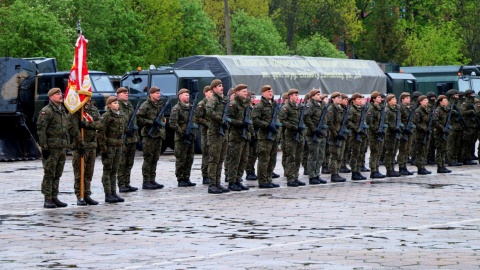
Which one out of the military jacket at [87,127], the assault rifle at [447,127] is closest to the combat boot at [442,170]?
the assault rifle at [447,127]

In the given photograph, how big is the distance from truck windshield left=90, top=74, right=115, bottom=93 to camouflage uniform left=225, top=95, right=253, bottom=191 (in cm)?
1238

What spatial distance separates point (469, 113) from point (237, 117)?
9386 mm

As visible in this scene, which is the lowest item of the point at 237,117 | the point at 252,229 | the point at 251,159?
the point at 252,229

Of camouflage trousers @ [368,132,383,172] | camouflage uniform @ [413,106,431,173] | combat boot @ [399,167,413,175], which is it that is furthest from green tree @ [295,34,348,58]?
camouflage trousers @ [368,132,383,172]

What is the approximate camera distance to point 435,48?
70.0 m

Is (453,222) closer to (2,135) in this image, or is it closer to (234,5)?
(2,135)

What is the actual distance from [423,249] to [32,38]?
33.1 meters

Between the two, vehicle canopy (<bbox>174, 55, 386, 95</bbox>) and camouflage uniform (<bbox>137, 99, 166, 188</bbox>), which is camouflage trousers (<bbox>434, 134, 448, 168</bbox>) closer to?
camouflage uniform (<bbox>137, 99, 166, 188</bbox>)

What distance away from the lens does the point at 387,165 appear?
24484 mm

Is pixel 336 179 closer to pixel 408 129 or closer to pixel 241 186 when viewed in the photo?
pixel 241 186

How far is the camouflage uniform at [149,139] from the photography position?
21.0m

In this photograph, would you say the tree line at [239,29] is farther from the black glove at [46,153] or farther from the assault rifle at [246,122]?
the black glove at [46,153]

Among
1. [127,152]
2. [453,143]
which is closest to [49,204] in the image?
[127,152]

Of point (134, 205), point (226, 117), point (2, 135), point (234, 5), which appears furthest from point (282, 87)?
point (234, 5)
